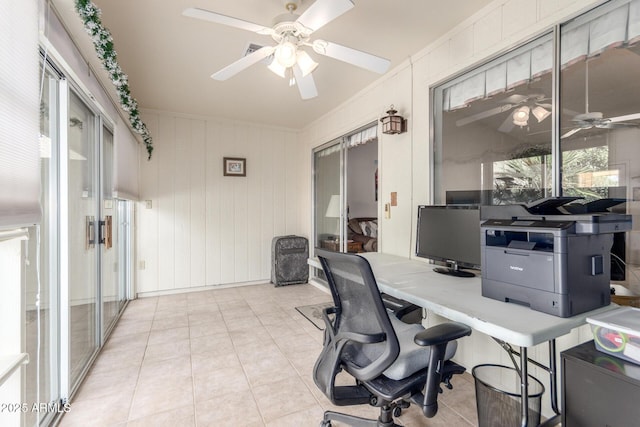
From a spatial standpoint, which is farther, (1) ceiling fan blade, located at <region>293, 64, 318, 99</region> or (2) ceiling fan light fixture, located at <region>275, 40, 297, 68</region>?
(1) ceiling fan blade, located at <region>293, 64, 318, 99</region>

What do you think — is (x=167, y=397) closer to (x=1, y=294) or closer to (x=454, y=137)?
(x=1, y=294)

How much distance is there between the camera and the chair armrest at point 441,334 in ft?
3.57

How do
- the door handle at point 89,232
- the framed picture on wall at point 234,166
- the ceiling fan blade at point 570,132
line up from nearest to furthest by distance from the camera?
the ceiling fan blade at point 570,132, the door handle at point 89,232, the framed picture on wall at point 234,166

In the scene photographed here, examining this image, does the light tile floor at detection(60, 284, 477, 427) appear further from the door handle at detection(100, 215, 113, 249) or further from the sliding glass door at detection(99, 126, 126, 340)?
the door handle at detection(100, 215, 113, 249)

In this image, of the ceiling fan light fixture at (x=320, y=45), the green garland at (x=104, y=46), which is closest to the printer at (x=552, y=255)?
the ceiling fan light fixture at (x=320, y=45)

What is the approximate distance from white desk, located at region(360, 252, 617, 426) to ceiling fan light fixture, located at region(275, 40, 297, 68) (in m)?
1.45

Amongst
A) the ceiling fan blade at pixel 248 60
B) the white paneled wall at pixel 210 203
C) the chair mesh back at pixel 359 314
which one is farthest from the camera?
the white paneled wall at pixel 210 203

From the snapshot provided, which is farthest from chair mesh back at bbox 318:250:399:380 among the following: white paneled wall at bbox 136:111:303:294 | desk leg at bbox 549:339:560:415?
white paneled wall at bbox 136:111:303:294

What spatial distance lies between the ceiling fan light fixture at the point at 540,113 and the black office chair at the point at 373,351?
1.42 metres

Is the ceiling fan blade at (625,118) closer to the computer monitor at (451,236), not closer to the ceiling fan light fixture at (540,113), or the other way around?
the ceiling fan light fixture at (540,113)

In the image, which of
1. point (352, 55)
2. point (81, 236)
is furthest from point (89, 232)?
point (352, 55)

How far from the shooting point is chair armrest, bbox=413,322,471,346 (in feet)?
3.57

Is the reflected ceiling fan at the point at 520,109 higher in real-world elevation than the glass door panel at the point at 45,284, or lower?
higher

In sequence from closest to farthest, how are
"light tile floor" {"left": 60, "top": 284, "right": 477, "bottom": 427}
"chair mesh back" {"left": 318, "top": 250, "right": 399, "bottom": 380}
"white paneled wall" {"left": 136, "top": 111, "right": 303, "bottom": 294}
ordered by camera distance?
"chair mesh back" {"left": 318, "top": 250, "right": 399, "bottom": 380} < "light tile floor" {"left": 60, "top": 284, "right": 477, "bottom": 427} < "white paneled wall" {"left": 136, "top": 111, "right": 303, "bottom": 294}
